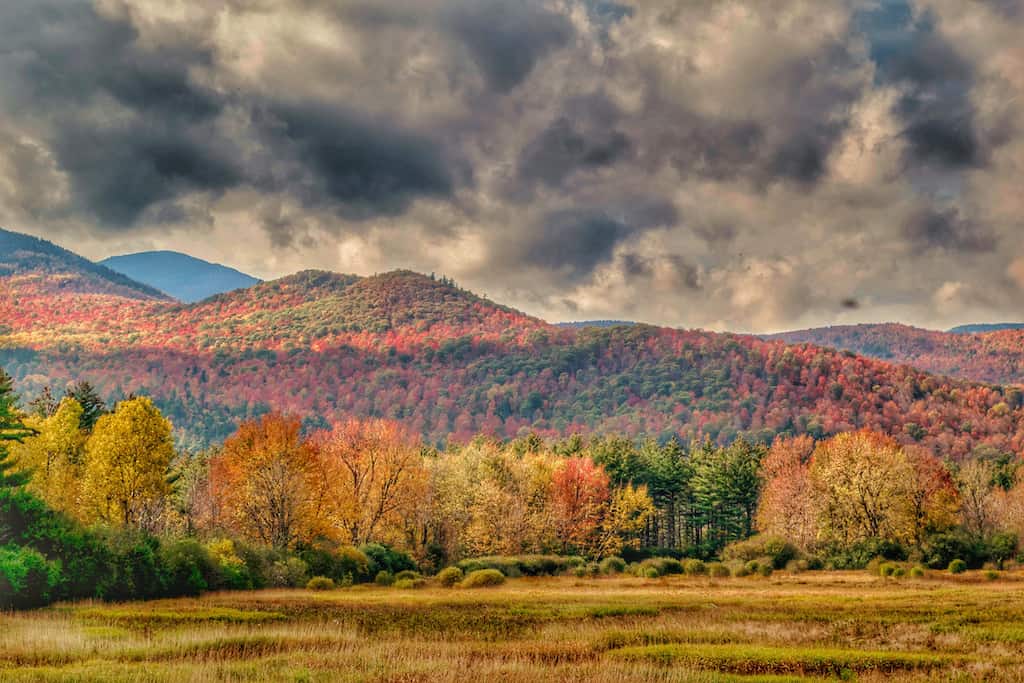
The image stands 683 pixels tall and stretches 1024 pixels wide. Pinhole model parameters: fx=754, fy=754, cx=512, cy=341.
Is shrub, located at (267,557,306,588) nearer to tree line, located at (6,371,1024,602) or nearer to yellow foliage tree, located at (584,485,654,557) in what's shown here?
tree line, located at (6,371,1024,602)

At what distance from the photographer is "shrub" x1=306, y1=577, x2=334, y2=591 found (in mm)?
52750

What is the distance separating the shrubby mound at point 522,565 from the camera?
67938 mm

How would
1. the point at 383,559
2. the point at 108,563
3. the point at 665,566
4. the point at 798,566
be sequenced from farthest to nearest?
the point at 798,566 < the point at 665,566 < the point at 383,559 < the point at 108,563

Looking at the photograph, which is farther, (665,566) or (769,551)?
(769,551)

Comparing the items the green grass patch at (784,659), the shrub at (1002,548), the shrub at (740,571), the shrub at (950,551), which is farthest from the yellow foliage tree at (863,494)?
the green grass patch at (784,659)

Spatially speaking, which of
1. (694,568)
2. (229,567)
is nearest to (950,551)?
(694,568)

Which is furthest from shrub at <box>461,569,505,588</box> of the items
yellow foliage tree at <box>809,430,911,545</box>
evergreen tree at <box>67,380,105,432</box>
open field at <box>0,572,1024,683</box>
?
evergreen tree at <box>67,380,105,432</box>

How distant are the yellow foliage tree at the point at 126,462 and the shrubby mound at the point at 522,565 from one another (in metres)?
27.9

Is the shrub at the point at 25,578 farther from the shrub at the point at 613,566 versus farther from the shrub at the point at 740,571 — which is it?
the shrub at the point at 740,571

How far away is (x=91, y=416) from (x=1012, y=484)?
5088 inches

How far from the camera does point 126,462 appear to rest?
63.4m

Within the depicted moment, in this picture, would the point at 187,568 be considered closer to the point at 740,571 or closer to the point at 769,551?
the point at 740,571

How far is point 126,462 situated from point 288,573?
20.8 meters

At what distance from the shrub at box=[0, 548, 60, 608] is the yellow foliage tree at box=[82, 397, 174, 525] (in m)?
29.5
